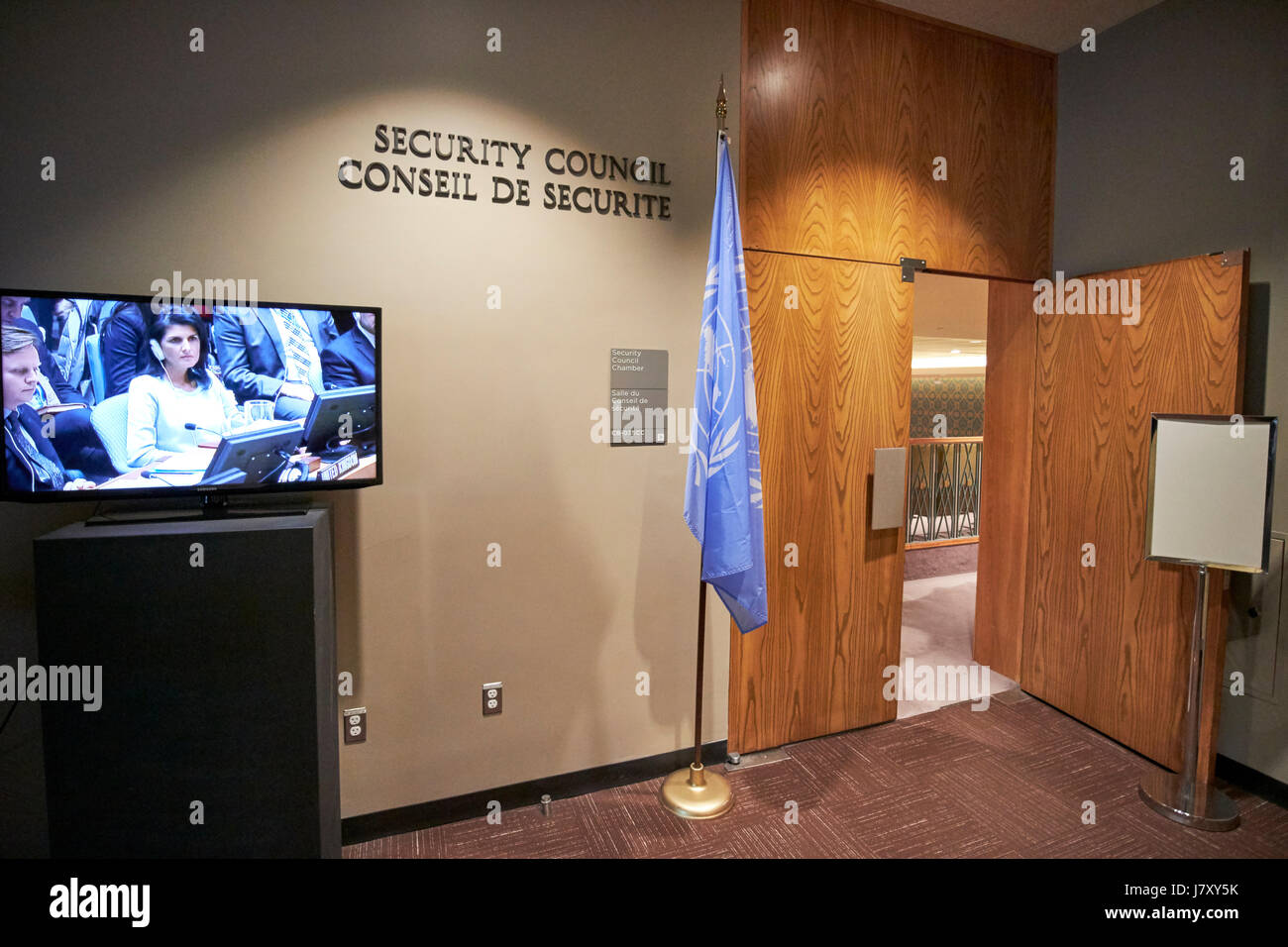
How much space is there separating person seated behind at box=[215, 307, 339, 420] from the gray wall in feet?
11.0

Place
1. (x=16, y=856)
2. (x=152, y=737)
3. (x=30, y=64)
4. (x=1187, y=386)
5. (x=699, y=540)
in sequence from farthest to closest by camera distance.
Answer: (x=1187, y=386), (x=699, y=540), (x=16, y=856), (x=30, y=64), (x=152, y=737)

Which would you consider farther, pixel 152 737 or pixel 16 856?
pixel 16 856

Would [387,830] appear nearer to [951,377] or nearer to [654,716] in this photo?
[654,716]

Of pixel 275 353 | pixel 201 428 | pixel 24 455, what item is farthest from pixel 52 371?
pixel 275 353

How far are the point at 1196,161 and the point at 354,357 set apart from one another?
3.38 meters

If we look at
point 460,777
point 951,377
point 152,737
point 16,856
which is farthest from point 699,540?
point 951,377

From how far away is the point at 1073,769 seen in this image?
2.91 metres

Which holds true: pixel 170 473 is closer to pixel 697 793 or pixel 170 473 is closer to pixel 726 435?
pixel 726 435

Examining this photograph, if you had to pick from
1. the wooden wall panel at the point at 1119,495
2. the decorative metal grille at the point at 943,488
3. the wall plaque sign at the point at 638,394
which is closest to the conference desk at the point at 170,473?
the wall plaque sign at the point at 638,394

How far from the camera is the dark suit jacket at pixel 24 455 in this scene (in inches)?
69.4

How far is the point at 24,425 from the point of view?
5.81 ft

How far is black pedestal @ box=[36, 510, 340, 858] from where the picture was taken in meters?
1.71

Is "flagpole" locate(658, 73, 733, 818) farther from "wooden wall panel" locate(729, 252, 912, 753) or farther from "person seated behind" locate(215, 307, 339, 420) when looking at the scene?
"person seated behind" locate(215, 307, 339, 420)

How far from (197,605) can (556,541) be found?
116 cm
